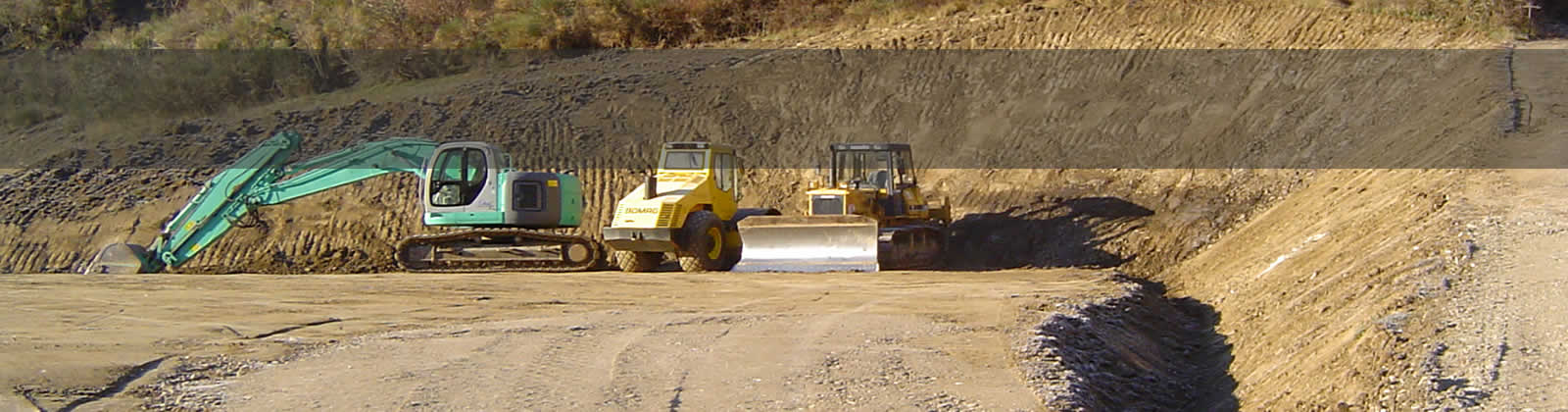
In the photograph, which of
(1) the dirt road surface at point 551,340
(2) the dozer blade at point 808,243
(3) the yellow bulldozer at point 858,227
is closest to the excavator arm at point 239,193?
(1) the dirt road surface at point 551,340

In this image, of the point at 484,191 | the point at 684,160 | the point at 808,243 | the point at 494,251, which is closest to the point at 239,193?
the point at 484,191

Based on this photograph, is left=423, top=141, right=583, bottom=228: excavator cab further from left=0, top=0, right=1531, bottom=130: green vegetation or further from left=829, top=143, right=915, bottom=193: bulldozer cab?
left=0, top=0, right=1531, bottom=130: green vegetation

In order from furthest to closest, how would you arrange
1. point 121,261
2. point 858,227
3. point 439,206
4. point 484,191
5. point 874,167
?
1. point 874,167
2. point 121,261
3. point 439,206
4. point 484,191
5. point 858,227

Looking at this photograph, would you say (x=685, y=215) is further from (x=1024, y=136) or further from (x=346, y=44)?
(x=346, y=44)

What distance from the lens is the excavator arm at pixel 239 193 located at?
20.2 m

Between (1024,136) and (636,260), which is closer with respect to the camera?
(636,260)

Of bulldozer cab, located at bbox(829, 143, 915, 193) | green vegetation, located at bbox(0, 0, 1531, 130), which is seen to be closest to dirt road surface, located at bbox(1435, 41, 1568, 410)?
bulldozer cab, located at bbox(829, 143, 915, 193)

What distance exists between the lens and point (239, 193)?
A: 2023cm

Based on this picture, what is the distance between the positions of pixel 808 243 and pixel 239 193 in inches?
346

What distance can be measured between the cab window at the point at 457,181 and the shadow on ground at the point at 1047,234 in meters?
7.42

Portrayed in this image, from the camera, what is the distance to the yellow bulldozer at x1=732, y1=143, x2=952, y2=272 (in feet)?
59.8

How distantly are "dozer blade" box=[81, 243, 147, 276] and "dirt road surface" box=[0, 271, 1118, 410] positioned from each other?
3.05m

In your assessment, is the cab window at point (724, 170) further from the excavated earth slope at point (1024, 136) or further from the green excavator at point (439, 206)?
the excavated earth slope at point (1024, 136)

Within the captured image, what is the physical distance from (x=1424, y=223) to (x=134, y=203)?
889 inches
